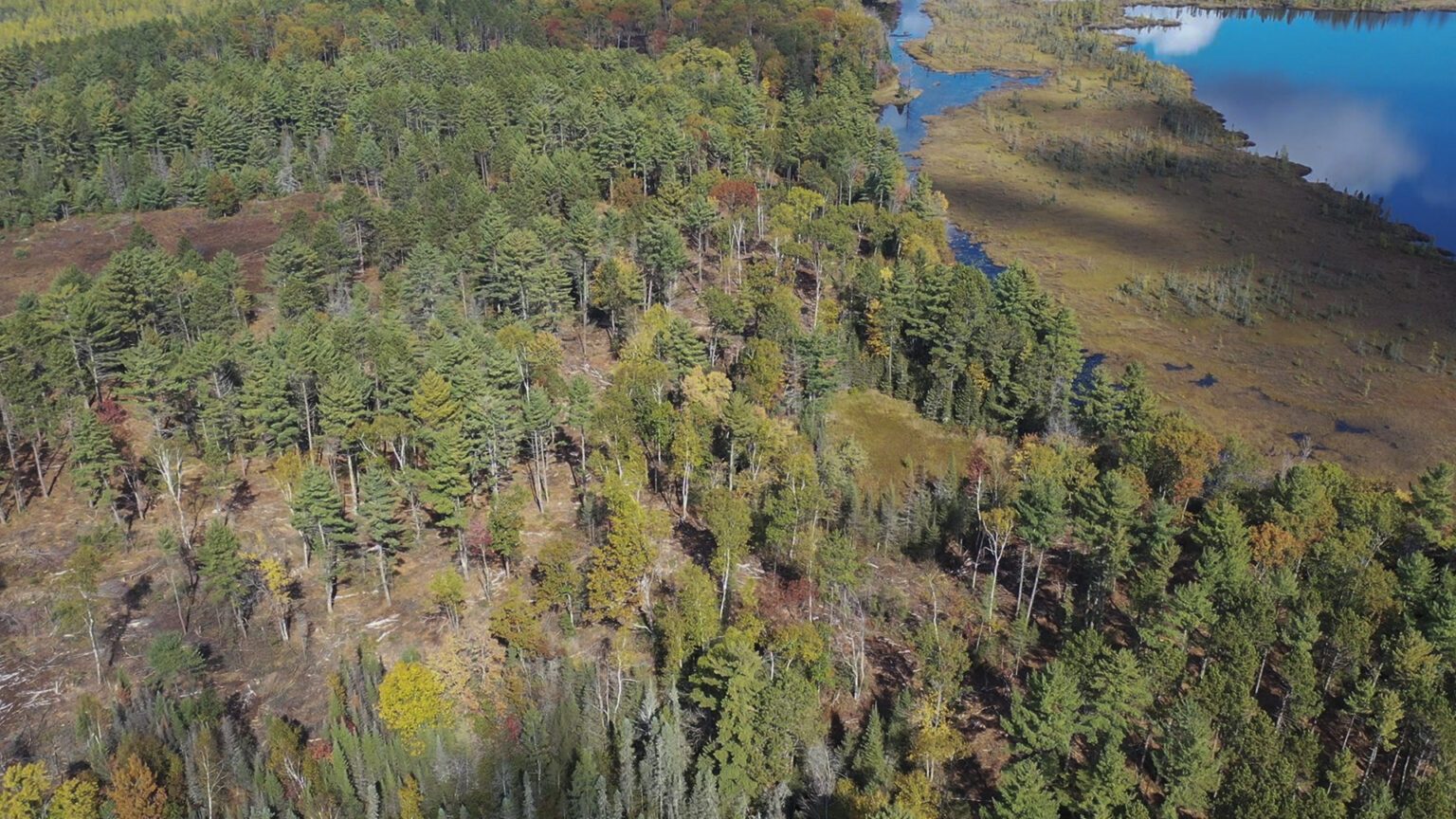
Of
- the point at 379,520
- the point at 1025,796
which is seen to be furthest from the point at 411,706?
the point at 1025,796

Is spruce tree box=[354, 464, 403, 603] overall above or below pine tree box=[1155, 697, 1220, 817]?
above

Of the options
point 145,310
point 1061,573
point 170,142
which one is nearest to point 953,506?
point 1061,573

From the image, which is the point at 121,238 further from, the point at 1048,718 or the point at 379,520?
the point at 1048,718

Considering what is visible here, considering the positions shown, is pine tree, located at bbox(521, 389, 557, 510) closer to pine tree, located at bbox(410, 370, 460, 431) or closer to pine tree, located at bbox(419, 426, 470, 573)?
pine tree, located at bbox(410, 370, 460, 431)

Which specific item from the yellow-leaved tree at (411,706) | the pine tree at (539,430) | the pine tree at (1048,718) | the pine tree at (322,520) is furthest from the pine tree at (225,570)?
the pine tree at (1048,718)

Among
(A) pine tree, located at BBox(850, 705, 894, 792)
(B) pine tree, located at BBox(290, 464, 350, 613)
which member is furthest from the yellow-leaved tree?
(A) pine tree, located at BBox(850, 705, 894, 792)
